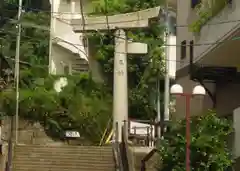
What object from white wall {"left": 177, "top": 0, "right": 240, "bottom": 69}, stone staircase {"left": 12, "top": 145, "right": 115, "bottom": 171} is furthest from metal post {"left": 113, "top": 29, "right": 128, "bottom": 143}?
stone staircase {"left": 12, "top": 145, "right": 115, "bottom": 171}

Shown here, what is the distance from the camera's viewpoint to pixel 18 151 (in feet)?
61.7

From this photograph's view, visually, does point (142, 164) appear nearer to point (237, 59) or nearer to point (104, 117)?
point (237, 59)

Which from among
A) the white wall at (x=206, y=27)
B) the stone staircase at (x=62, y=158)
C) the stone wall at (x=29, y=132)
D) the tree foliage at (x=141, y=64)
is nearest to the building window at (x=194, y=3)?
the white wall at (x=206, y=27)

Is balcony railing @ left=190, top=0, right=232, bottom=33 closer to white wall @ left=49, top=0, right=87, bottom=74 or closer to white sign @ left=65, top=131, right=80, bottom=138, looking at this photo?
white sign @ left=65, top=131, right=80, bottom=138

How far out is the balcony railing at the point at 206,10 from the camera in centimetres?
1719

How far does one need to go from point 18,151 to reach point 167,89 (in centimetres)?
1002

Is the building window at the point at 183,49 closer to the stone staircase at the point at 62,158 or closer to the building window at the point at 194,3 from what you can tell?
the building window at the point at 194,3

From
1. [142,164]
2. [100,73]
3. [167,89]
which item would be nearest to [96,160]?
[142,164]

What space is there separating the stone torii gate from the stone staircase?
164 inches

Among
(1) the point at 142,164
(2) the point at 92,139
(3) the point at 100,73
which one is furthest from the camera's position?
(3) the point at 100,73

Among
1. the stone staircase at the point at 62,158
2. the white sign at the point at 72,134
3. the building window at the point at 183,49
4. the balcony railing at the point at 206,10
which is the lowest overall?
the white sign at the point at 72,134

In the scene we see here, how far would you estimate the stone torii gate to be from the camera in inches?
932

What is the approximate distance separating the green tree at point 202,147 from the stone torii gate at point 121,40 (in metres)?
7.27

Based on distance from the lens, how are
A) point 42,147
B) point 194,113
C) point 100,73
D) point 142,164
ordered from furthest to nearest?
point 100,73 < point 194,113 < point 42,147 < point 142,164
